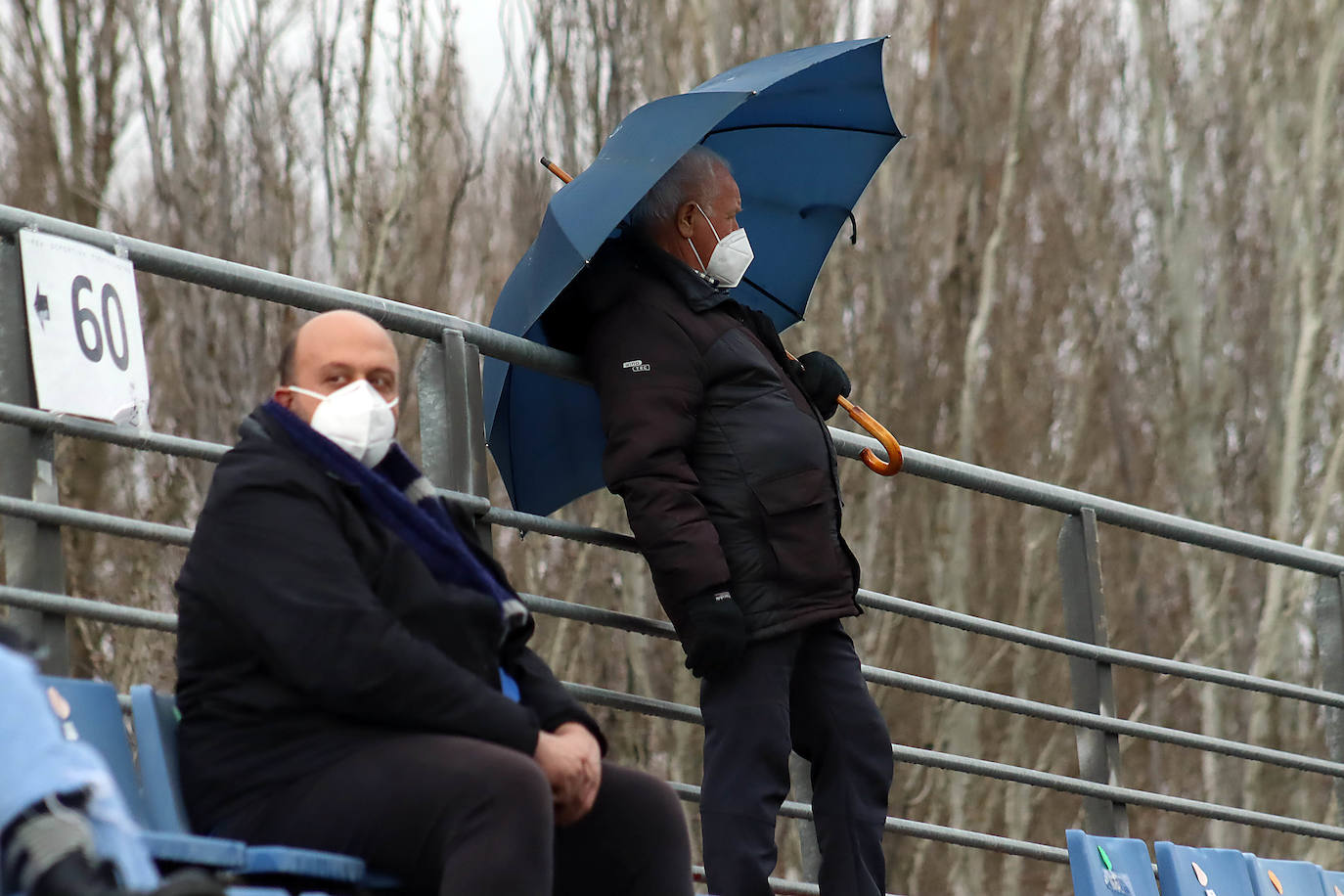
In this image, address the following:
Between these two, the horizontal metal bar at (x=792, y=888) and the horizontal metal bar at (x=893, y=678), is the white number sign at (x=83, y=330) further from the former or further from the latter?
the horizontal metal bar at (x=792, y=888)

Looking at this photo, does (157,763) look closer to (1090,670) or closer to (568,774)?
(568,774)

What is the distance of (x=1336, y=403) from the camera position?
55.1ft

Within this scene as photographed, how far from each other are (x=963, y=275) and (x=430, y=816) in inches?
572

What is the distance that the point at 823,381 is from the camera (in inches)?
175

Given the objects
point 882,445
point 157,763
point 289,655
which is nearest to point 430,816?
point 289,655

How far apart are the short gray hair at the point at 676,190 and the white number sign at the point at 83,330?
1.28 metres

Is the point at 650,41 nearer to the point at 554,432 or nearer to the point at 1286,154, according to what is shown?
the point at 1286,154

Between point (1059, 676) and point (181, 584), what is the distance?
56.9 ft

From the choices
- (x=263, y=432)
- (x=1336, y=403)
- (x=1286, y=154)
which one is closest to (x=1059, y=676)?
(x=1336, y=403)

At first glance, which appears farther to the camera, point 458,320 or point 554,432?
point 554,432

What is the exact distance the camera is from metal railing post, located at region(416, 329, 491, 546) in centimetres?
411

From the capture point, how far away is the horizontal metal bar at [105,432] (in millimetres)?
3396

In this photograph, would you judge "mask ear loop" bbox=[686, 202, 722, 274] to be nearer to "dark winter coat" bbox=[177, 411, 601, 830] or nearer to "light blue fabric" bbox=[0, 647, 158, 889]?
"dark winter coat" bbox=[177, 411, 601, 830]

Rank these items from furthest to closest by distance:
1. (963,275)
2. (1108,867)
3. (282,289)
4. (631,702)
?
(963,275) → (1108,867) → (631,702) → (282,289)
